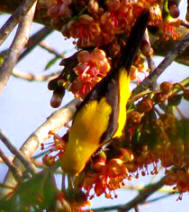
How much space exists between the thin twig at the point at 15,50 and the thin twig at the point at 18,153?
1.07ft

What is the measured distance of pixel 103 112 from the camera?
295 cm

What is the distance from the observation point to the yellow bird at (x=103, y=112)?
266cm

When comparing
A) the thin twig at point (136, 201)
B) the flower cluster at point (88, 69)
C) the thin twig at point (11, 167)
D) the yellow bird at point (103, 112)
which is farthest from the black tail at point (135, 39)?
the thin twig at point (11, 167)

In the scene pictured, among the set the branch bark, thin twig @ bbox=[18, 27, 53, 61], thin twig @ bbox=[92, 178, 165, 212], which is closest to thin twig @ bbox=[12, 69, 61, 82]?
thin twig @ bbox=[18, 27, 53, 61]

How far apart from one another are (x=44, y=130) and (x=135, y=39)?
828 mm

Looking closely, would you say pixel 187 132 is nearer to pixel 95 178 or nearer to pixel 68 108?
pixel 95 178

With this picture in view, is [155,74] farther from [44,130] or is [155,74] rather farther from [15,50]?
[44,130]

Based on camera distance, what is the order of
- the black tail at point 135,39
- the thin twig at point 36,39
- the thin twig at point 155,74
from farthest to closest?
the thin twig at point 36,39 < the black tail at point 135,39 < the thin twig at point 155,74

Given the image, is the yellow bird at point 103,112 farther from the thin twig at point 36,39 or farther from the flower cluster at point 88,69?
the thin twig at point 36,39

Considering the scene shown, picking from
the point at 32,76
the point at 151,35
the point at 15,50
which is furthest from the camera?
the point at 32,76

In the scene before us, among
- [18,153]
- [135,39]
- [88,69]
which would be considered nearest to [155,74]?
[135,39]

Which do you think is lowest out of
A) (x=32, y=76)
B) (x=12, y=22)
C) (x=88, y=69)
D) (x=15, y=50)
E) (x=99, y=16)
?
(x=32, y=76)

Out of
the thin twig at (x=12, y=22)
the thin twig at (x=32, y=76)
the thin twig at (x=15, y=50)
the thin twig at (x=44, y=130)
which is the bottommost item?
the thin twig at (x=32, y=76)

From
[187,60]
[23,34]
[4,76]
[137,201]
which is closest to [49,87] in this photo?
[23,34]
